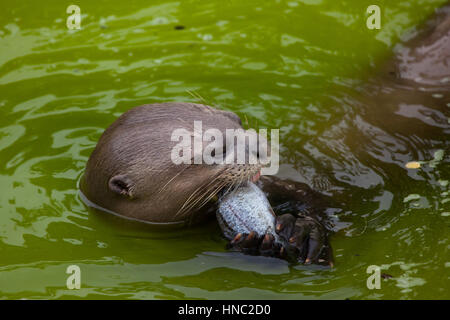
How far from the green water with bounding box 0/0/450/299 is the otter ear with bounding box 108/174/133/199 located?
0.27 meters

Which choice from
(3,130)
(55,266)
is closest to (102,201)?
(55,266)

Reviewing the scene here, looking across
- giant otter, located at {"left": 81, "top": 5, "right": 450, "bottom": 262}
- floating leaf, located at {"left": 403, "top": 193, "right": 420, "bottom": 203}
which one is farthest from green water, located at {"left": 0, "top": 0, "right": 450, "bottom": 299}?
giant otter, located at {"left": 81, "top": 5, "right": 450, "bottom": 262}

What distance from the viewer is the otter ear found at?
3727 mm

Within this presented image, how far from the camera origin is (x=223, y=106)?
16.3 ft

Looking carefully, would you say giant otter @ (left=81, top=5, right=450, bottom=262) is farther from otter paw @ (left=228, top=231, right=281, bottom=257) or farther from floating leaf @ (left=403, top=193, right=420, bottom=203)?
floating leaf @ (left=403, top=193, right=420, bottom=203)

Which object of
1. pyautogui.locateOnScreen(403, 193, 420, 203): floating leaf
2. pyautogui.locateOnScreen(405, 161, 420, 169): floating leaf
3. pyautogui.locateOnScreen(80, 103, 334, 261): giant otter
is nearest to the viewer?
pyautogui.locateOnScreen(80, 103, 334, 261): giant otter

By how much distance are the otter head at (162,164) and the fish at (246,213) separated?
2.8 inches

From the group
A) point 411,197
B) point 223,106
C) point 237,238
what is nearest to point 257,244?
point 237,238

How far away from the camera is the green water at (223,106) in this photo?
3.51 metres

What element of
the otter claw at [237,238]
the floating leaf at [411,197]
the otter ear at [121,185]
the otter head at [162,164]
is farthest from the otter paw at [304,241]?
the otter ear at [121,185]

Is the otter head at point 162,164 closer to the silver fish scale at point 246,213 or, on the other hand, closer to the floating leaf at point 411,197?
the silver fish scale at point 246,213

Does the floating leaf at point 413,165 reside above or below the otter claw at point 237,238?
above

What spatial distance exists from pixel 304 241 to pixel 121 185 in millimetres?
1029

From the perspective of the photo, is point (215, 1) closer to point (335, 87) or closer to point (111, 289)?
point (335, 87)
